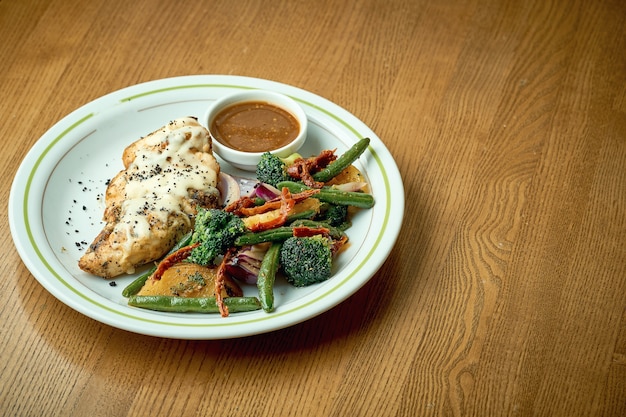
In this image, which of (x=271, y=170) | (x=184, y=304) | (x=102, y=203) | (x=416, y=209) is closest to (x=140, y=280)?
(x=184, y=304)

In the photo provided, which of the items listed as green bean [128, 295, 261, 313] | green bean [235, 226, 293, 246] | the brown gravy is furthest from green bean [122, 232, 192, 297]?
the brown gravy

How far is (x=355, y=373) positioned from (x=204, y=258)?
934 mm

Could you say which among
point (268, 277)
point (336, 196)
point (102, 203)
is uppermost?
point (336, 196)

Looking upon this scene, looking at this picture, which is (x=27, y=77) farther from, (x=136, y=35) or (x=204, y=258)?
(x=204, y=258)

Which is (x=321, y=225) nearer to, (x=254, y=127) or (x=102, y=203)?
(x=254, y=127)

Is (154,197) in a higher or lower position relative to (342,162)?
lower

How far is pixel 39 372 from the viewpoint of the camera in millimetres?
3260

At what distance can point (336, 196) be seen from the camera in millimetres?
3816

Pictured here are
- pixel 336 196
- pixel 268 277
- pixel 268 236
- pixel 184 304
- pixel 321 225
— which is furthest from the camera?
pixel 336 196

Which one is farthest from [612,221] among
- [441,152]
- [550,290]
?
[441,152]

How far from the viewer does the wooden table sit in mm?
3303

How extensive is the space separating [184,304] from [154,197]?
706 millimetres

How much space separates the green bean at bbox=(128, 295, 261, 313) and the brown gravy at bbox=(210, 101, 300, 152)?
1.23m

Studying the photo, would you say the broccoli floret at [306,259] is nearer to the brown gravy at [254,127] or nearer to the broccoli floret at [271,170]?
the broccoli floret at [271,170]
